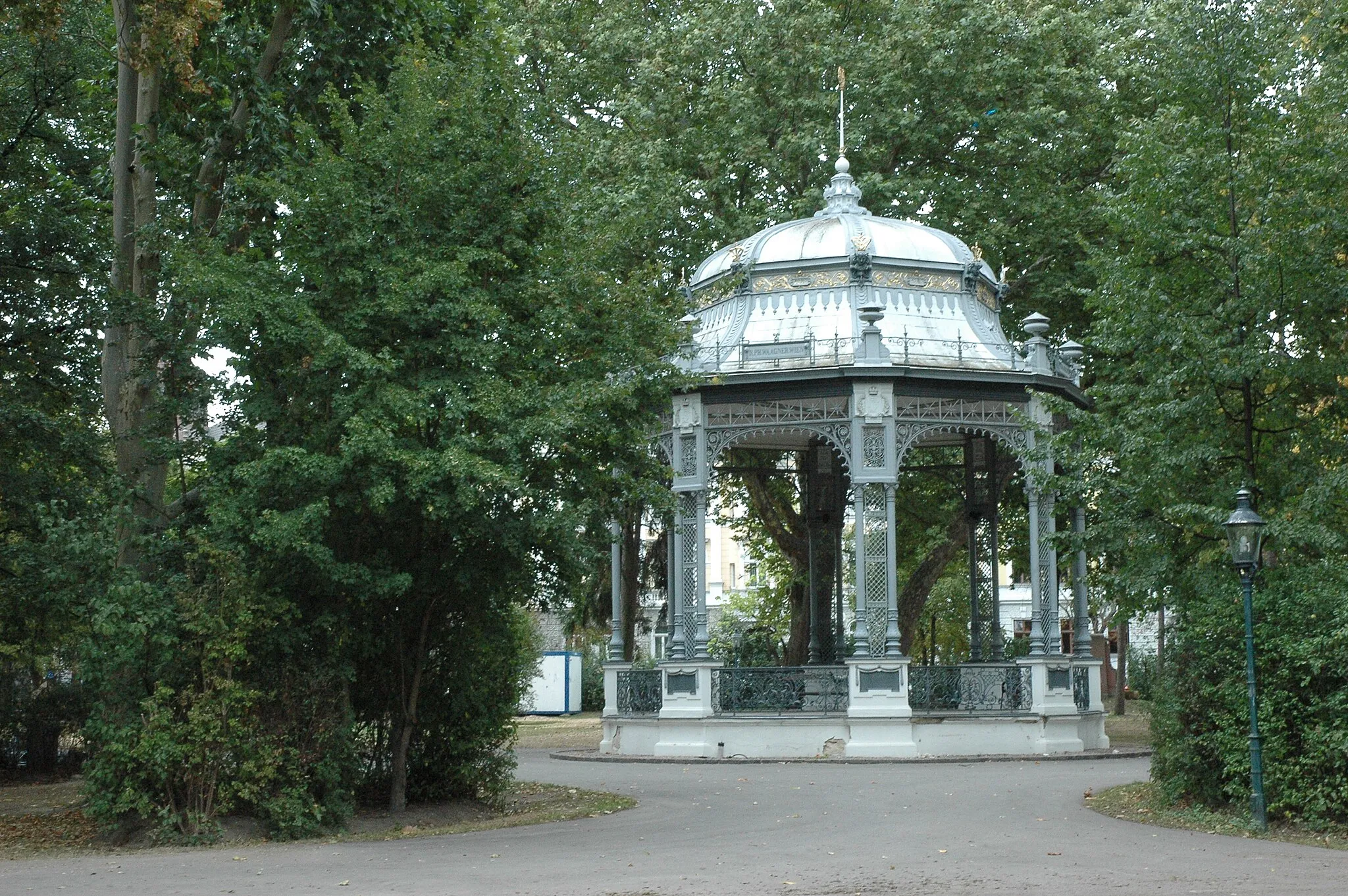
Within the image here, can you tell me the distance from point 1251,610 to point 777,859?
4704 mm

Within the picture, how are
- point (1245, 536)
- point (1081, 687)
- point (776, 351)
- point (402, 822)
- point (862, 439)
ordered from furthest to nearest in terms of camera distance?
point (1081, 687) < point (776, 351) < point (862, 439) < point (402, 822) < point (1245, 536)

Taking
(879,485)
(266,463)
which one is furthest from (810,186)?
(266,463)

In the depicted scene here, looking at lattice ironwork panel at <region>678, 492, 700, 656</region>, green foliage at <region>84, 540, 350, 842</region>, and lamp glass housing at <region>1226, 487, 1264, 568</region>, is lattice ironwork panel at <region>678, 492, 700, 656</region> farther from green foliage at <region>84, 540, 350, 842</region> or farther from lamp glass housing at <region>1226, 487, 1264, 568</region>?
lamp glass housing at <region>1226, 487, 1264, 568</region>

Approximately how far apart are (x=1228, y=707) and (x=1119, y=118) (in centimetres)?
1779

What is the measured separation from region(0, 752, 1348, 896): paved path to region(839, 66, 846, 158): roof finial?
13183 millimetres

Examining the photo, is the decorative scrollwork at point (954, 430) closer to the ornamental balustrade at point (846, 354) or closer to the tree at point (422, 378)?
the ornamental balustrade at point (846, 354)

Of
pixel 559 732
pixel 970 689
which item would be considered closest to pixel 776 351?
pixel 970 689

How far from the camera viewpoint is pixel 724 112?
3062 centimetres

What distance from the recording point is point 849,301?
80.9 feet

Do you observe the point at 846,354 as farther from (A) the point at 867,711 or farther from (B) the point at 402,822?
(B) the point at 402,822

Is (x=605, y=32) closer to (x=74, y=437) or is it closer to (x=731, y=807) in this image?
(x=74, y=437)

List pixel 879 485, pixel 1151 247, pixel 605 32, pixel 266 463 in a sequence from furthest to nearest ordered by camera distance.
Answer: pixel 605 32
pixel 879 485
pixel 1151 247
pixel 266 463

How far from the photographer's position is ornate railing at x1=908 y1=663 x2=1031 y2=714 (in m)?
24.2

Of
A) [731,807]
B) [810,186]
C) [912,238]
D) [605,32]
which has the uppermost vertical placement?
[605,32]
